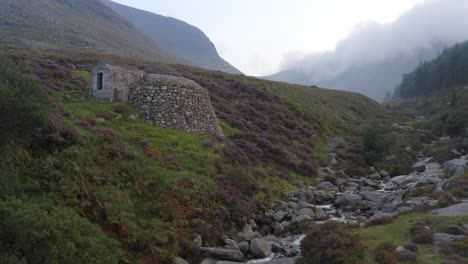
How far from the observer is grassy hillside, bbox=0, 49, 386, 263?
1448cm

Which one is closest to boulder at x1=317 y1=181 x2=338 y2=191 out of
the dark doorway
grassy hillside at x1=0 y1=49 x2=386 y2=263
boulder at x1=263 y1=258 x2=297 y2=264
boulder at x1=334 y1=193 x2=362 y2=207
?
grassy hillside at x1=0 y1=49 x2=386 y2=263

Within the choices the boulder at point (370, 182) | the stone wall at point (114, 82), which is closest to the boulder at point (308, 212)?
the boulder at point (370, 182)

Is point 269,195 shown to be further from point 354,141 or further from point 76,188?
point 354,141

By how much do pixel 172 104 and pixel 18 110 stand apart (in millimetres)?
17068

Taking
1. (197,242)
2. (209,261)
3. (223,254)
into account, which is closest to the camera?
(209,261)

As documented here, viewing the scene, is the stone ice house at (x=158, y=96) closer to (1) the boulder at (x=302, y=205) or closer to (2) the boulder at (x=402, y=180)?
(1) the boulder at (x=302, y=205)

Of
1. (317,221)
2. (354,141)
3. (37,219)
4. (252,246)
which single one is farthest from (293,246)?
(354,141)

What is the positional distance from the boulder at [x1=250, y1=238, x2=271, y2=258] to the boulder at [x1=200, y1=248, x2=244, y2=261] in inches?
43.2

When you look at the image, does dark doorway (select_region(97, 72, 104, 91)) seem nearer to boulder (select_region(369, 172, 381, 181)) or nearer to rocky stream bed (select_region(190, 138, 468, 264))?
rocky stream bed (select_region(190, 138, 468, 264))

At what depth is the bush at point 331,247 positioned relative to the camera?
49.4ft

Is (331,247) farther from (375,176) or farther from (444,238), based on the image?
(375,176)

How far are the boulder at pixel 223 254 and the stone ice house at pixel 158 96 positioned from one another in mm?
14297

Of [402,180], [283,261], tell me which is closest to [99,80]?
[283,261]

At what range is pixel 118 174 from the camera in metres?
20.4
